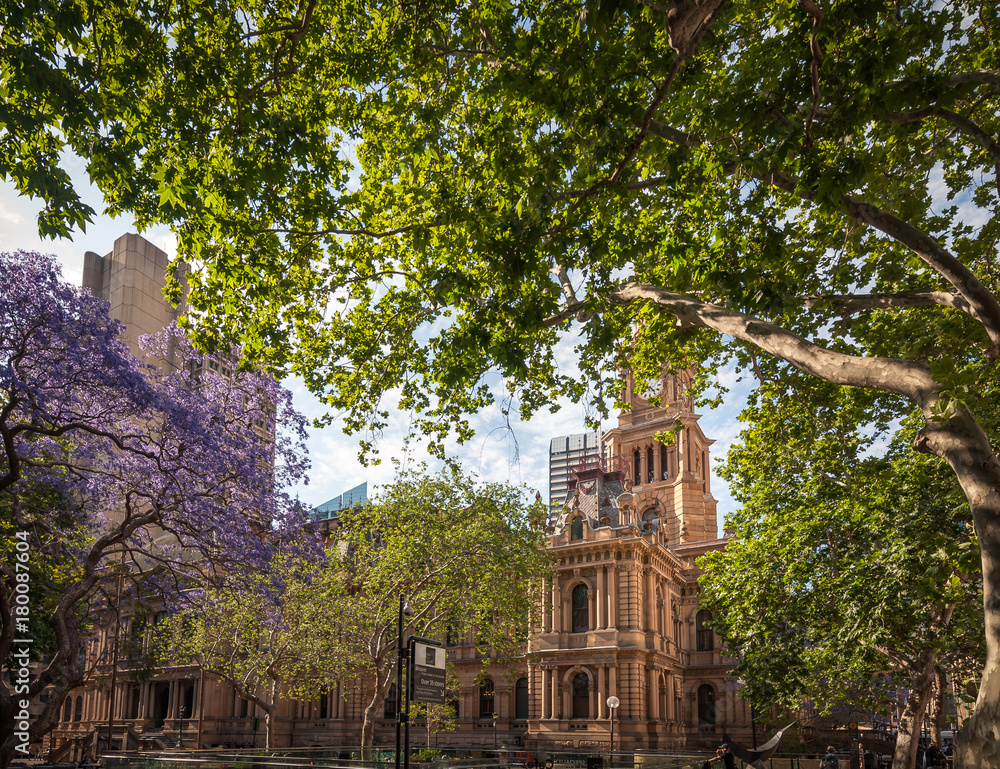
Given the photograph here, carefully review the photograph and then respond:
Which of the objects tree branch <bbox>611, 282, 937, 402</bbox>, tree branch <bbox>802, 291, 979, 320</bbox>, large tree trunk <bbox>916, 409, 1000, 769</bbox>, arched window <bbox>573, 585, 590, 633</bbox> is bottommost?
arched window <bbox>573, 585, 590, 633</bbox>

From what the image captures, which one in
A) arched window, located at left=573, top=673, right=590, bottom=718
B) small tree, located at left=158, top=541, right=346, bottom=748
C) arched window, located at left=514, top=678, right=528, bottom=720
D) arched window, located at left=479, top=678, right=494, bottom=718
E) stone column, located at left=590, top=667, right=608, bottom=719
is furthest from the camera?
arched window, located at left=479, top=678, right=494, bottom=718

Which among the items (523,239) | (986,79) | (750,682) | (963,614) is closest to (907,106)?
(986,79)

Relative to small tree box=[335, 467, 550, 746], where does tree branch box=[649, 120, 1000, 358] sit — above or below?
above

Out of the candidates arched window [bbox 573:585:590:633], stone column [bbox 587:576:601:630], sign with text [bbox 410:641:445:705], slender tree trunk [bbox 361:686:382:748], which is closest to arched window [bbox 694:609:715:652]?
arched window [bbox 573:585:590:633]

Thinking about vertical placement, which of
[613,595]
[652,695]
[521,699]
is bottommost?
[521,699]

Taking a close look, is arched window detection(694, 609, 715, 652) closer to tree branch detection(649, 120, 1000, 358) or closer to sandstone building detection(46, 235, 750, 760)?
sandstone building detection(46, 235, 750, 760)

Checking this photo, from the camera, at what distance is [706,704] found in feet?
149

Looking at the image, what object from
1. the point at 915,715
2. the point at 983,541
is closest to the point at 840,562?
the point at 915,715

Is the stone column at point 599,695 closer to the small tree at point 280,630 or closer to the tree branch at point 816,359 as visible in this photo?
the small tree at point 280,630

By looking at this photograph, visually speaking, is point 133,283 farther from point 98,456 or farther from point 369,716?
point 369,716

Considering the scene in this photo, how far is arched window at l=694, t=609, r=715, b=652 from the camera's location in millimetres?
46625

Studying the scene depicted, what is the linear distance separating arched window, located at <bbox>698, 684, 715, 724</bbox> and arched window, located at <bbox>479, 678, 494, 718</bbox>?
13448 millimetres

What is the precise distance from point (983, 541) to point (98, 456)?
18972 mm

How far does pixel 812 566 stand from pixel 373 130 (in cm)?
1730
